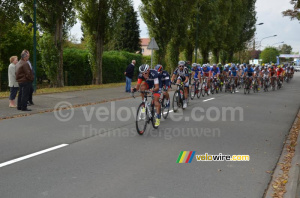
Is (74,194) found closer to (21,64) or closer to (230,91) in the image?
(21,64)

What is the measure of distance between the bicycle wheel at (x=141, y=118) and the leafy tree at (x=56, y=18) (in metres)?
13.4

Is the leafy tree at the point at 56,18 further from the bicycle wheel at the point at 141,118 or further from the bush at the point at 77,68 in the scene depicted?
the bicycle wheel at the point at 141,118

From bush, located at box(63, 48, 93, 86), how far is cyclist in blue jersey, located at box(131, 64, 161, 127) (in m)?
16.2

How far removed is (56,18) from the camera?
20.0 metres

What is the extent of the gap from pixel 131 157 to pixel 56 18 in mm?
15882

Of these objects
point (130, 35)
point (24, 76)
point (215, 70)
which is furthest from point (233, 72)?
point (130, 35)

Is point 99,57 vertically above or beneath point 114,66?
above

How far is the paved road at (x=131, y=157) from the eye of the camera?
14.9 feet

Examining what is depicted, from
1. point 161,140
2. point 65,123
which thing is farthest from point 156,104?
point 65,123

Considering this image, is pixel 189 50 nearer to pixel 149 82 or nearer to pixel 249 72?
pixel 249 72

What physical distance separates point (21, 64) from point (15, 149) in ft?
18.1

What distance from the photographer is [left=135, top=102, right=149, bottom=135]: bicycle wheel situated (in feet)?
25.7

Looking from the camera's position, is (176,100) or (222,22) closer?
(176,100)

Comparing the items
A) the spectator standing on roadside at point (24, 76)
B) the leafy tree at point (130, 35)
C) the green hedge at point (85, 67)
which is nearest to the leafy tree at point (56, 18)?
the green hedge at point (85, 67)
